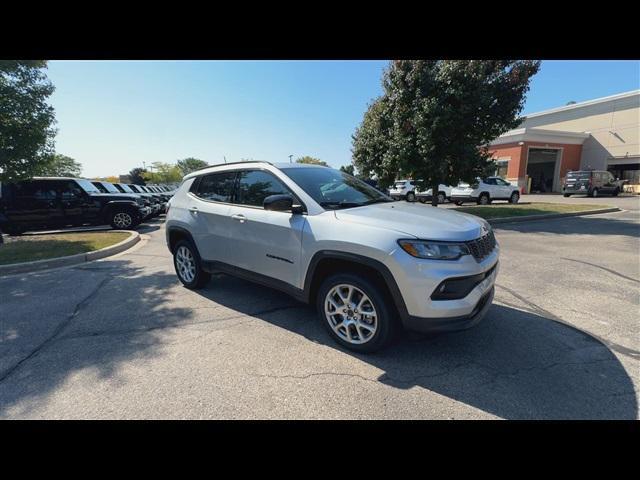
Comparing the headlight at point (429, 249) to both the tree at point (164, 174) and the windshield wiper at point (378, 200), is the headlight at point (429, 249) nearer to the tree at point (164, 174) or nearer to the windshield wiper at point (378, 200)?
the windshield wiper at point (378, 200)

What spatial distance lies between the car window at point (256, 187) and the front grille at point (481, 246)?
1.88m

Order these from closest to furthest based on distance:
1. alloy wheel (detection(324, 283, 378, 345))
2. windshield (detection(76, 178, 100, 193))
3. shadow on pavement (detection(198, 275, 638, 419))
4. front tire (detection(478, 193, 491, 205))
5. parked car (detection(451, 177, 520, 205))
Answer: shadow on pavement (detection(198, 275, 638, 419)) < alloy wheel (detection(324, 283, 378, 345)) < windshield (detection(76, 178, 100, 193)) < parked car (detection(451, 177, 520, 205)) < front tire (detection(478, 193, 491, 205))

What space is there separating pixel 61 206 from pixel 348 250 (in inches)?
469

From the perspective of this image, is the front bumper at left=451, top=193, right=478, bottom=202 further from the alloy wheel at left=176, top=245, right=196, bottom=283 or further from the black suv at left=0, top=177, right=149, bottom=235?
the alloy wheel at left=176, top=245, right=196, bottom=283

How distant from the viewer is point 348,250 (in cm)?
272

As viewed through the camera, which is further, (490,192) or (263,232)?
(490,192)

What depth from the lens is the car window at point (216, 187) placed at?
4.07 m

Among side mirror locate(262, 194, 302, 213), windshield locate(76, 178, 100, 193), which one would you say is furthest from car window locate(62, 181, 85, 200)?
side mirror locate(262, 194, 302, 213)

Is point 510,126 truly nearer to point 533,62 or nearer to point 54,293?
point 533,62

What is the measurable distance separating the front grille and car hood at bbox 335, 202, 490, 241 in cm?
5

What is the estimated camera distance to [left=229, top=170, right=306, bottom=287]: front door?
126 inches

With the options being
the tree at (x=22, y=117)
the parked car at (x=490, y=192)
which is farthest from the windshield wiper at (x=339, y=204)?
the parked car at (x=490, y=192)

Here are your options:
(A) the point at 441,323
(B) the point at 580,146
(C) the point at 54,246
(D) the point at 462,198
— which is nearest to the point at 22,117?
(C) the point at 54,246

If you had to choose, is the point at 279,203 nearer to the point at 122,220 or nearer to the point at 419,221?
the point at 419,221
